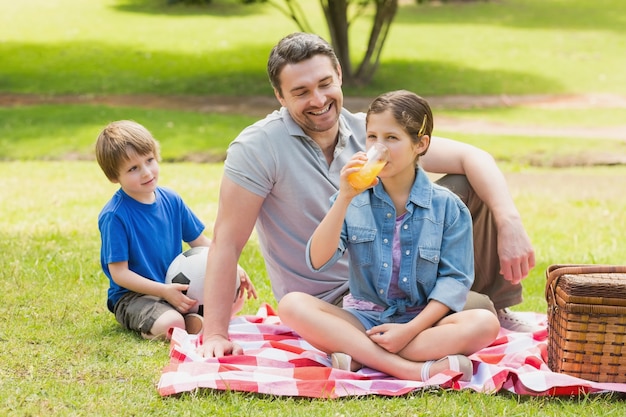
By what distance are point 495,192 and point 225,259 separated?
1.19 metres

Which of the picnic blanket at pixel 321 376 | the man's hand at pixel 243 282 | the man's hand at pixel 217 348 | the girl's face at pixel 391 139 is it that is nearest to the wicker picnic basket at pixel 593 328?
the picnic blanket at pixel 321 376

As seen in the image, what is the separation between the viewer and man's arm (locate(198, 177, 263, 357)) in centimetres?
392

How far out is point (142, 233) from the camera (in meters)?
4.40

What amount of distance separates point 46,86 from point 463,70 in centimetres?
851

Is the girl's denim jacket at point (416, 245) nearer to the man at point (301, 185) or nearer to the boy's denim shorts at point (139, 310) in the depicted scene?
the man at point (301, 185)

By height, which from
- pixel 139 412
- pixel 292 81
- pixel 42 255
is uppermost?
pixel 292 81

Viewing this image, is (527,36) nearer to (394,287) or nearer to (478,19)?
(478,19)

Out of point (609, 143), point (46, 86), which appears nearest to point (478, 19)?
point (46, 86)

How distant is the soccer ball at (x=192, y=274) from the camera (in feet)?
14.3

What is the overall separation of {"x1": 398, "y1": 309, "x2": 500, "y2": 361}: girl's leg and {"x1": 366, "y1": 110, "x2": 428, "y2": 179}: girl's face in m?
0.62

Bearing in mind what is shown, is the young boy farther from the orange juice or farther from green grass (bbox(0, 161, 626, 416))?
the orange juice

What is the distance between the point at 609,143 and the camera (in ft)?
38.5

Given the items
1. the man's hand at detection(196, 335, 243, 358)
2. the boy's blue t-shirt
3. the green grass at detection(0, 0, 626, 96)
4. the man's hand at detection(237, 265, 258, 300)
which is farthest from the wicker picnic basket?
the green grass at detection(0, 0, 626, 96)

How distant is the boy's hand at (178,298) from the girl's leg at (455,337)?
114 cm
